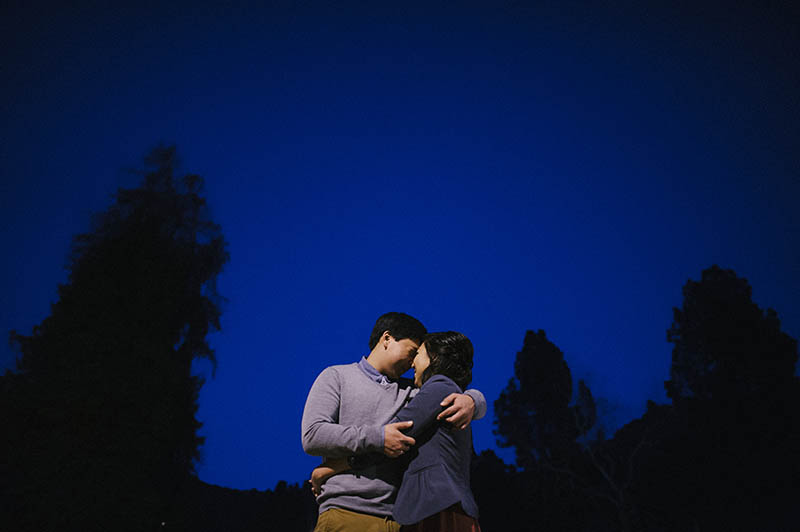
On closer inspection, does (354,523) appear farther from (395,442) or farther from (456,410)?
(456,410)

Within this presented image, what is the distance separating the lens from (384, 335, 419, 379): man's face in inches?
133

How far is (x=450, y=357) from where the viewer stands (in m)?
3.25

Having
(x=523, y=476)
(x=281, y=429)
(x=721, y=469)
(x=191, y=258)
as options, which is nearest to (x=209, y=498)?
(x=523, y=476)

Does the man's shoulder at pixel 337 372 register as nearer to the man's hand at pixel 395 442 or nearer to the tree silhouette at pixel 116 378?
the man's hand at pixel 395 442

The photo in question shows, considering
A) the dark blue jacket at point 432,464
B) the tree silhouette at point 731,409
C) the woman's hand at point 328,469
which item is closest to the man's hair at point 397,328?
the dark blue jacket at point 432,464

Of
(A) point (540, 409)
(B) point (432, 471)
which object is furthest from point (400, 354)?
(A) point (540, 409)

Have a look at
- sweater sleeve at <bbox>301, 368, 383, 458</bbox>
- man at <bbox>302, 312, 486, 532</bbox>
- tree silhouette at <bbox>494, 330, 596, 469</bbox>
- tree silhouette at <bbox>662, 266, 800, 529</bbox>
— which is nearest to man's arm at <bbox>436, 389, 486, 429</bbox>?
man at <bbox>302, 312, 486, 532</bbox>

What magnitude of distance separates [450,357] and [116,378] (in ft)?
44.0

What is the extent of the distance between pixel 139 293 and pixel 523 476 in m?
21.0

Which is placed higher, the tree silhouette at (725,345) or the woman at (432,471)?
the tree silhouette at (725,345)

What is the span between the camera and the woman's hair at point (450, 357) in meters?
3.23

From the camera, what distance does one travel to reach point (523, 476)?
26.0m

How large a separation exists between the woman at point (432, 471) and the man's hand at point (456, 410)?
0.04 metres

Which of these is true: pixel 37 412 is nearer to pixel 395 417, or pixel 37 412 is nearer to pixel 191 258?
pixel 191 258
